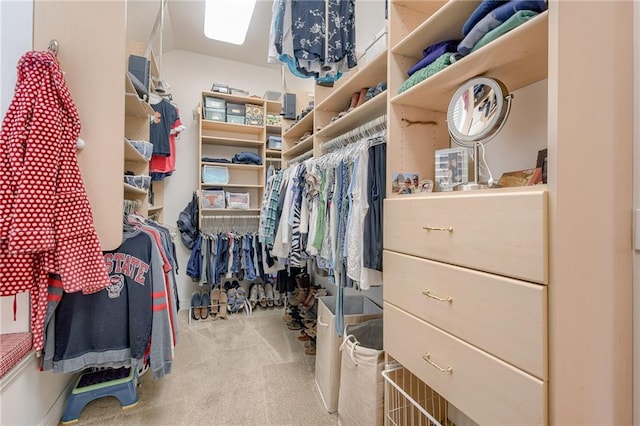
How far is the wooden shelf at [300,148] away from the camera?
2572mm

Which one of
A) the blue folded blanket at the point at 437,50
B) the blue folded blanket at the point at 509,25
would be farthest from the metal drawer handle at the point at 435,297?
the blue folded blanket at the point at 437,50

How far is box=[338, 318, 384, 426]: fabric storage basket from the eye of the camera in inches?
50.8

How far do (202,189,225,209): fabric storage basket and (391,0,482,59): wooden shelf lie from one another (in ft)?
8.60

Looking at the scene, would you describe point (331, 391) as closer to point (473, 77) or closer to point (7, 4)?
point (473, 77)

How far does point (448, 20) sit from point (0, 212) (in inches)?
73.6

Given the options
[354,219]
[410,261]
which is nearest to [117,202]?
[354,219]

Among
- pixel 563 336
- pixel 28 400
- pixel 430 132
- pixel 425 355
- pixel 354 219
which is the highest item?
pixel 430 132

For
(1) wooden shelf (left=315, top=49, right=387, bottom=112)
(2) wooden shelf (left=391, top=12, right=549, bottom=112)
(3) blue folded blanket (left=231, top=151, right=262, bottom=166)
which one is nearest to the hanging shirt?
(3) blue folded blanket (left=231, top=151, right=262, bottom=166)

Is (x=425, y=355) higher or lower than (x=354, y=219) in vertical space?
lower

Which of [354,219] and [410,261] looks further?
[354,219]

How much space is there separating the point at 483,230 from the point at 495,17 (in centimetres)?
67

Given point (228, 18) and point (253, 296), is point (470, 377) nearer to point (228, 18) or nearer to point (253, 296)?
point (253, 296)

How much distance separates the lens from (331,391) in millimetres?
1700

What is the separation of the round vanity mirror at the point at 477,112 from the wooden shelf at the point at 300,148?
4.86ft
